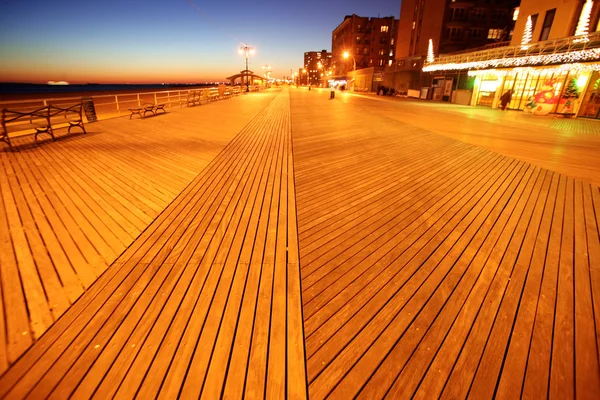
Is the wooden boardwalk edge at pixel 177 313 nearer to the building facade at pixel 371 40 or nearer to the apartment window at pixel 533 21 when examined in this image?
the apartment window at pixel 533 21

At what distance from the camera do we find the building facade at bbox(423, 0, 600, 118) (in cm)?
1397

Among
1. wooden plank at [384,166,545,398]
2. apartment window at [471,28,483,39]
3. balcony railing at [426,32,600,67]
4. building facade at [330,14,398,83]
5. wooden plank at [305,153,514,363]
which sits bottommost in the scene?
wooden plank at [384,166,545,398]

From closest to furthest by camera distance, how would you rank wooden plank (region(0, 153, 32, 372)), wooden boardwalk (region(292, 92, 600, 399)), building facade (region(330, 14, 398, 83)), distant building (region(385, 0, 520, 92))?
wooden boardwalk (region(292, 92, 600, 399)) → wooden plank (region(0, 153, 32, 372)) → distant building (region(385, 0, 520, 92)) → building facade (region(330, 14, 398, 83))

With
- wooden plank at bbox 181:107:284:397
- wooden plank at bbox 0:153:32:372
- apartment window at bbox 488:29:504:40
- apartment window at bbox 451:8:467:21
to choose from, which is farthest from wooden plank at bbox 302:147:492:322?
apartment window at bbox 488:29:504:40

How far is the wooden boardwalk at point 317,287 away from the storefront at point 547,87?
1442 centimetres

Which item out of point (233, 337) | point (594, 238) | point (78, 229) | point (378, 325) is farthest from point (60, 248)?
point (594, 238)

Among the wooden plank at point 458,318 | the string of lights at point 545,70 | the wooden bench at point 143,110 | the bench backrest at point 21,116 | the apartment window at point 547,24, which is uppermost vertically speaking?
the apartment window at point 547,24

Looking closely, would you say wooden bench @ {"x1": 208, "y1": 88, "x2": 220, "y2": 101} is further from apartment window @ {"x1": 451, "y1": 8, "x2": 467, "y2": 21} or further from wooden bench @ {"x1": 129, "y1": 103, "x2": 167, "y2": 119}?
apartment window @ {"x1": 451, "y1": 8, "x2": 467, "y2": 21}

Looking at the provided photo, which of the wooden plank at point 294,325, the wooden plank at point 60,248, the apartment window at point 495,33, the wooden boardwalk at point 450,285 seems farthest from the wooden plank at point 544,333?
the apartment window at point 495,33

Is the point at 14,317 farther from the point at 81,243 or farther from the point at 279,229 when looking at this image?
the point at 279,229

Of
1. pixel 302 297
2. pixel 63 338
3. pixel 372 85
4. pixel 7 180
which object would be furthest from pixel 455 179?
pixel 372 85

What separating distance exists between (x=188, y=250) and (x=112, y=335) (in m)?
1.19

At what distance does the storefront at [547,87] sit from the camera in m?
14.7

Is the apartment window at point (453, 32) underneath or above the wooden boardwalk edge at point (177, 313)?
above
